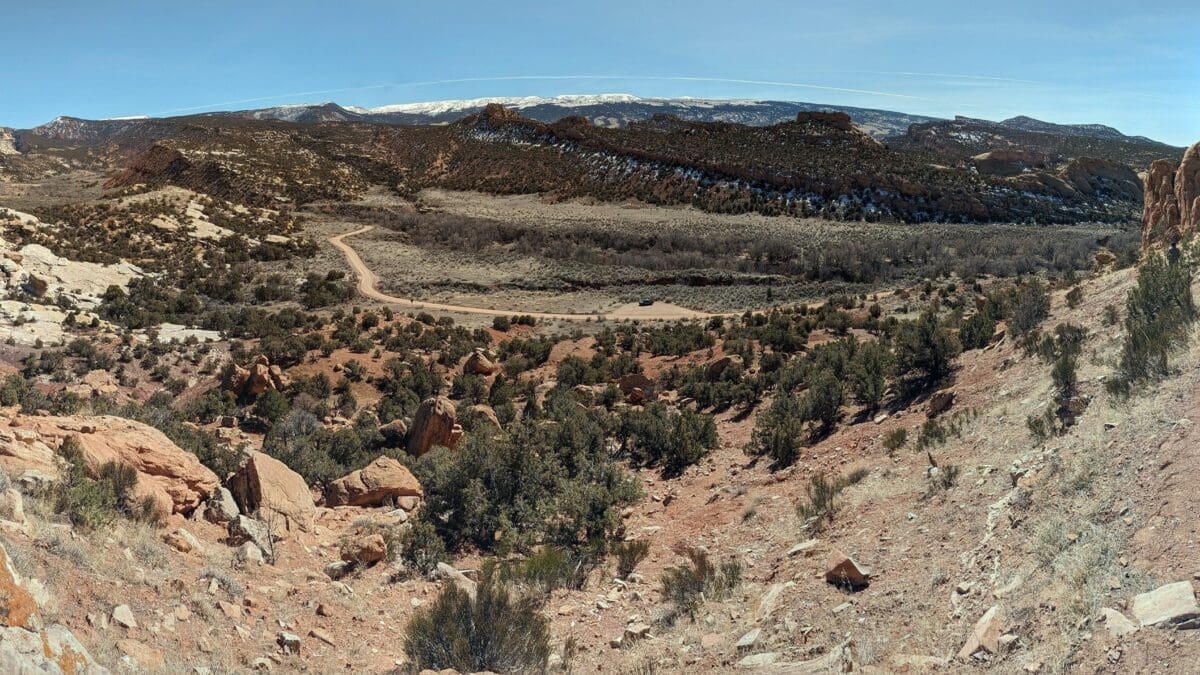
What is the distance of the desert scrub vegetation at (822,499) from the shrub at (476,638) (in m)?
3.55

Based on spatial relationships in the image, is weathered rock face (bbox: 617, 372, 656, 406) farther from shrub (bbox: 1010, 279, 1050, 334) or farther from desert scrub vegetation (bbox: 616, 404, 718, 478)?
shrub (bbox: 1010, 279, 1050, 334)

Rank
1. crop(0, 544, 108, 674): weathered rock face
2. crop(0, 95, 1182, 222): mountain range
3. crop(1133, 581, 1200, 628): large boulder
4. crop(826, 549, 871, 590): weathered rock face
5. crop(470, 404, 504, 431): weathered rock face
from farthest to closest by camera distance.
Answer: crop(0, 95, 1182, 222): mountain range, crop(470, 404, 504, 431): weathered rock face, crop(826, 549, 871, 590): weathered rock face, crop(1133, 581, 1200, 628): large boulder, crop(0, 544, 108, 674): weathered rock face

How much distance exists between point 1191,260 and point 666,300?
2375cm

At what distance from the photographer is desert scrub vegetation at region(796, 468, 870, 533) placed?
7.61 m

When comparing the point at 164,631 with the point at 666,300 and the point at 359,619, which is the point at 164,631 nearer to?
the point at 359,619

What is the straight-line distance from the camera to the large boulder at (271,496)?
306 inches

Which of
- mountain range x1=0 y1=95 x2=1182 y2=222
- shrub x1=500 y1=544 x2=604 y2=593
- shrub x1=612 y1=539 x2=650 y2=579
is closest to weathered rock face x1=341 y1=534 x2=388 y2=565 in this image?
shrub x1=500 y1=544 x2=604 y2=593

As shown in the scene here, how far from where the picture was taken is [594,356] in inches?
846

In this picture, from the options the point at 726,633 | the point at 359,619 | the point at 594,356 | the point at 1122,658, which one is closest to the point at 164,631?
the point at 359,619

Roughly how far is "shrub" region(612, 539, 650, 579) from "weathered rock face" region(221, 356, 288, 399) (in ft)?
38.4

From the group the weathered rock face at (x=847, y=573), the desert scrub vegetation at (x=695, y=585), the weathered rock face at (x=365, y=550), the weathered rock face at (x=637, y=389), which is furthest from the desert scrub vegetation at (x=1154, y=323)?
the weathered rock face at (x=637, y=389)

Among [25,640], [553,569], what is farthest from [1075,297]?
[25,640]

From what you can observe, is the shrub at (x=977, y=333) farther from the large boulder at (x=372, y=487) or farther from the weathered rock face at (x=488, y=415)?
the large boulder at (x=372, y=487)

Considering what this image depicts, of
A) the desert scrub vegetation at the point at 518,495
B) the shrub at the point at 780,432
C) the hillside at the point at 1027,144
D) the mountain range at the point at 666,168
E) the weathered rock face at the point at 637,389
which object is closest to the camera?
the desert scrub vegetation at the point at 518,495
